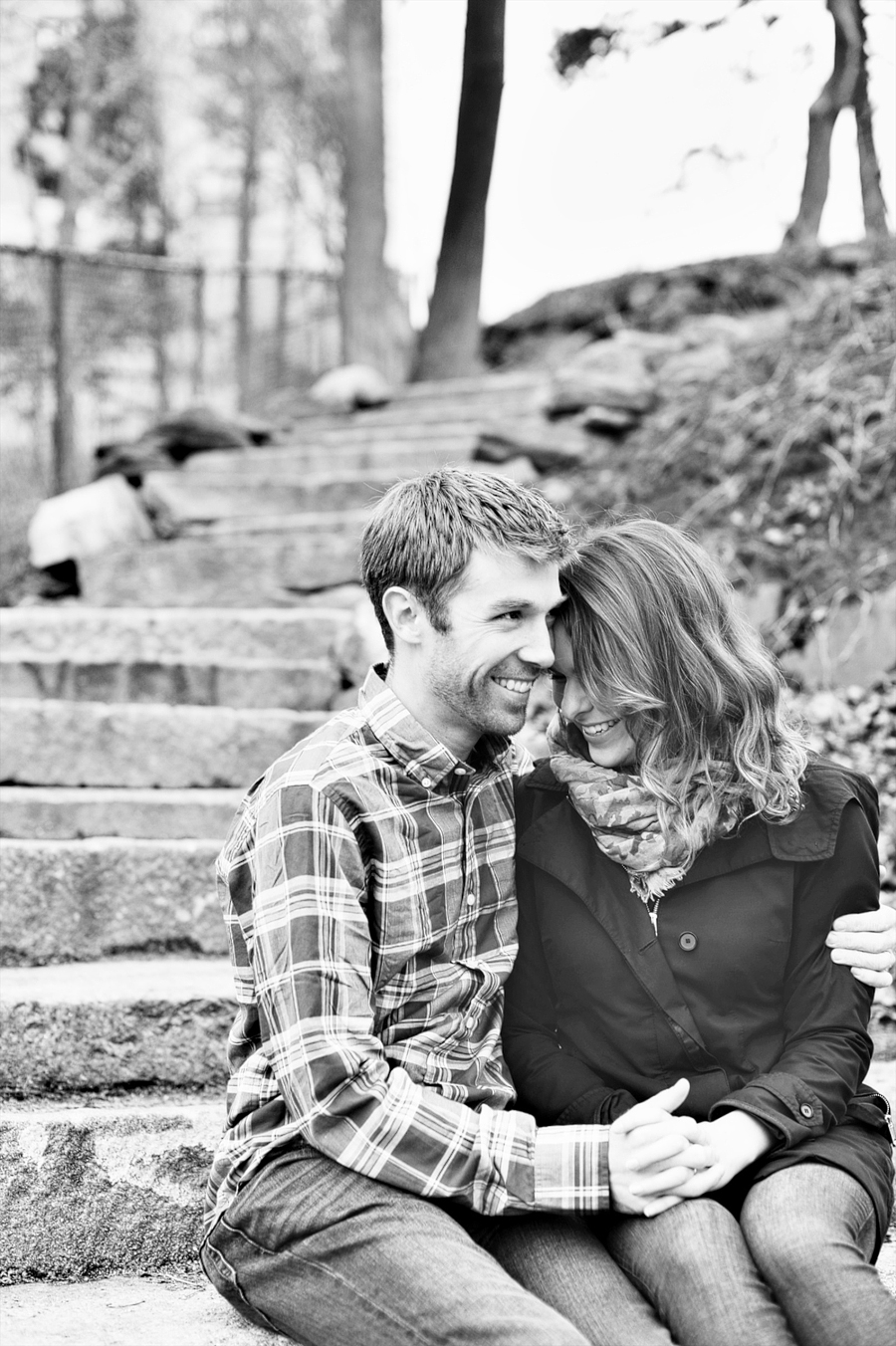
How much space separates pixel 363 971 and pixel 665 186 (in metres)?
3.51

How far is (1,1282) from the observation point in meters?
2.23

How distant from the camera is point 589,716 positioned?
218cm

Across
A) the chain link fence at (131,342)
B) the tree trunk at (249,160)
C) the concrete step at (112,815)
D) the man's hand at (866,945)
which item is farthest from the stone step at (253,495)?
the tree trunk at (249,160)

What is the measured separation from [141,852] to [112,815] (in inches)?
17.7

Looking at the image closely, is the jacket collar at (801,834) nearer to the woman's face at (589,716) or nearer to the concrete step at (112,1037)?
the woman's face at (589,716)

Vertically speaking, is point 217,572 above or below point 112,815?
above

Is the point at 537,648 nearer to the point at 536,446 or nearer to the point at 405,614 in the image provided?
the point at 405,614

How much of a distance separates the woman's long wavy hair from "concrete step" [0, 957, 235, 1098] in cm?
107

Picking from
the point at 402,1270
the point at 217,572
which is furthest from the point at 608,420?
the point at 402,1270

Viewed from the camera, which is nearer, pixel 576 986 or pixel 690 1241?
pixel 690 1241

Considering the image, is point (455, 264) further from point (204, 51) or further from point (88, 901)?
point (204, 51)

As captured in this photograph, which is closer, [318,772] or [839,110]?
[318,772]

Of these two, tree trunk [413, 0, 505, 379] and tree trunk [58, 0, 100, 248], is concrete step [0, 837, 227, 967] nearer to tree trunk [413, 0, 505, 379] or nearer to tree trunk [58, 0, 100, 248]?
tree trunk [413, 0, 505, 379]

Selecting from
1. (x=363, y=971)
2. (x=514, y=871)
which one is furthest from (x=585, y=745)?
(x=363, y=971)
